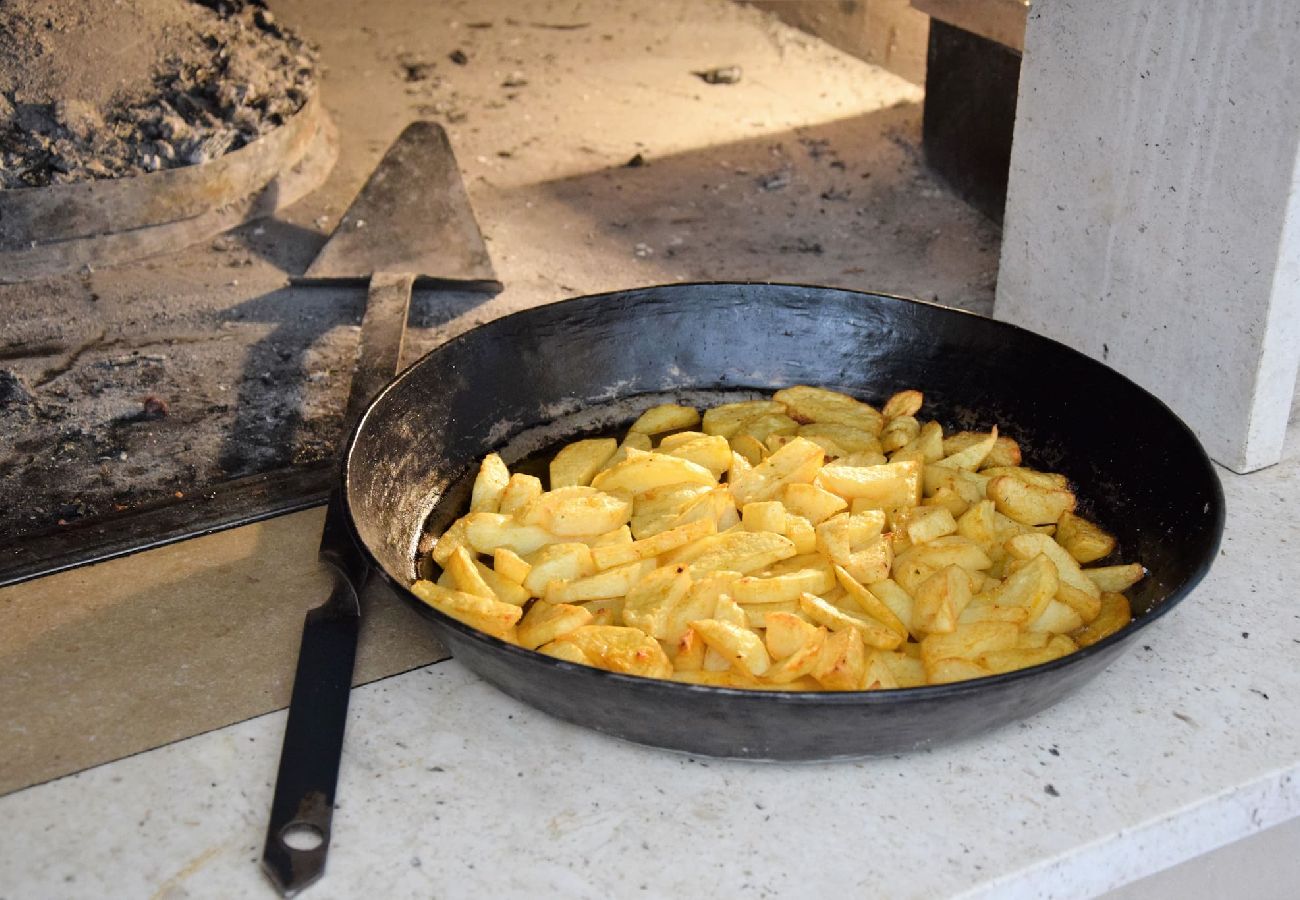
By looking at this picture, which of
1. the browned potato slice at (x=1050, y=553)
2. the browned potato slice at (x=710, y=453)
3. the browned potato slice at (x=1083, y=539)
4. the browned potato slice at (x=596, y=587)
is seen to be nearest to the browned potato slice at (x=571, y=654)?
the browned potato slice at (x=596, y=587)

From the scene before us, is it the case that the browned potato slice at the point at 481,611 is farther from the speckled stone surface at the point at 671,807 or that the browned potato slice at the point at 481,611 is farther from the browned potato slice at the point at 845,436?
the browned potato slice at the point at 845,436

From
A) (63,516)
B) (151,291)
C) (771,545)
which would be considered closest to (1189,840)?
(771,545)

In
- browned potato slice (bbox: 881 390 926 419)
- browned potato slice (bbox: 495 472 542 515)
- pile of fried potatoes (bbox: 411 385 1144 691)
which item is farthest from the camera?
browned potato slice (bbox: 881 390 926 419)

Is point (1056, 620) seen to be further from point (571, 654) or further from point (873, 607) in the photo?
point (571, 654)

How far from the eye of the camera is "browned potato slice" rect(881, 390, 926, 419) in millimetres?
1988

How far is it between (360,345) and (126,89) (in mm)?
1368

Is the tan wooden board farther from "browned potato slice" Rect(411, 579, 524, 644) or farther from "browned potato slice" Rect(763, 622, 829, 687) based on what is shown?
"browned potato slice" Rect(763, 622, 829, 687)

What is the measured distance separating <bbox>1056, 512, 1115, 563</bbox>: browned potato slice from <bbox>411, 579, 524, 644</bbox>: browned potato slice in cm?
74

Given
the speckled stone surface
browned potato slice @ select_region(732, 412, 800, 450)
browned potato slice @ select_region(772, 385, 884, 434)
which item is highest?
browned potato slice @ select_region(772, 385, 884, 434)

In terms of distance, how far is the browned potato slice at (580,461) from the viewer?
1860mm

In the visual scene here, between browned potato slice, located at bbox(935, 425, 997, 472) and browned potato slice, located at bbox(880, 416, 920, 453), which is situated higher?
browned potato slice, located at bbox(935, 425, 997, 472)

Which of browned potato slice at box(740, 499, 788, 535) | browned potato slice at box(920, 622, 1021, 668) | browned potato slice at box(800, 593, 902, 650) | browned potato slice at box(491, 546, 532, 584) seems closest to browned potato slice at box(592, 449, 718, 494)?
browned potato slice at box(740, 499, 788, 535)

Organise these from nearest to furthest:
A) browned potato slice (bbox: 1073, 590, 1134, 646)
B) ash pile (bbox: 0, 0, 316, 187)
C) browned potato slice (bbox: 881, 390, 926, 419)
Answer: browned potato slice (bbox: 1073, 590, 1134, 646)
browned potato slice (bbox: 881, 390, 926, 419)
ash pile (bbox: 0, 0, 316, 187)

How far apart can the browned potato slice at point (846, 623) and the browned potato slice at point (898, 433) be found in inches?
18.6
